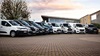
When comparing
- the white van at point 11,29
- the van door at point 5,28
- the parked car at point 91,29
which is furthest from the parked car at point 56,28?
the van door at point 5,28

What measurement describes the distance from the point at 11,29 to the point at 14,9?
114ft

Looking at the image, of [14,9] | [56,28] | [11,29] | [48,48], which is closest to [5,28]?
[11,29]

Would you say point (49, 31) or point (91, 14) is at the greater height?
point (91, 14)

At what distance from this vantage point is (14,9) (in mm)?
60031

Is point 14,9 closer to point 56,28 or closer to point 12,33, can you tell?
point 56,28

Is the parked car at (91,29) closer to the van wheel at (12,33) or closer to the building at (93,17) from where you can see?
the building at (93,17)

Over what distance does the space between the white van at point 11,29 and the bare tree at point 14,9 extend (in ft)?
107

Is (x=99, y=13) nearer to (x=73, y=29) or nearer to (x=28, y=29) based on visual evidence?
(x=73, y=29)

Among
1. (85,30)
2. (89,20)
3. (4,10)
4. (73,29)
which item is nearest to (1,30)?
(73,29)

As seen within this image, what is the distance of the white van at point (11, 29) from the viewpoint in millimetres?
25691

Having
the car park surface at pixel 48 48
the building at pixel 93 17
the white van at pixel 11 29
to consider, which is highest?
the building at pixel 93 17

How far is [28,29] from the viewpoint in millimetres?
27266

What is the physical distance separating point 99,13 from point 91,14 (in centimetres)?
649

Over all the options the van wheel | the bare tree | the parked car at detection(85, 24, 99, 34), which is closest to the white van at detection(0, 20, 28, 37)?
the van wheel
